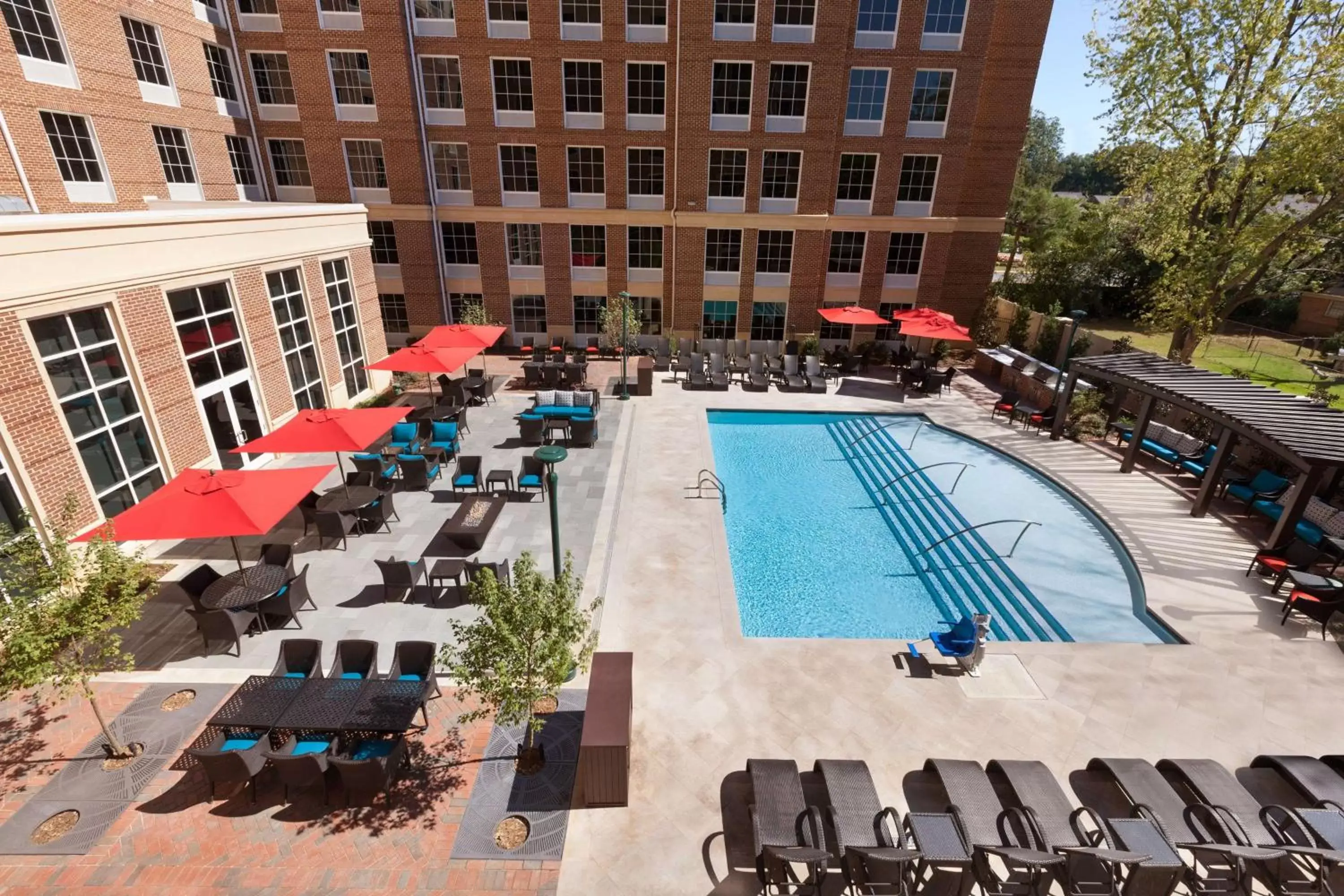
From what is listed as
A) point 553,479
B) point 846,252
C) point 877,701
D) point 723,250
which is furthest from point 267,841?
point 846,252

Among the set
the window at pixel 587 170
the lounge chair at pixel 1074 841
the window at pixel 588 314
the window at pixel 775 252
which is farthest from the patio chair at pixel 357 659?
the window at pixel 775 252

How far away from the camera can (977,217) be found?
2666 centimetres

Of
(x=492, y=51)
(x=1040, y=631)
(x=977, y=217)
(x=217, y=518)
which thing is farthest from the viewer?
(x=977, y=217)

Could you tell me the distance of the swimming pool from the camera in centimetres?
1152

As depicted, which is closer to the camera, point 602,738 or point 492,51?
point 602,738

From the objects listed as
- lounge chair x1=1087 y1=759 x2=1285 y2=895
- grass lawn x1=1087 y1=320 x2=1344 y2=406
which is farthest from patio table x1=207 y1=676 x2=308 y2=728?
grass lawn x1=1087 y1=320 x2=1344 y2=406

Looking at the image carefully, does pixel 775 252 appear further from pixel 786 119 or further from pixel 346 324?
pixel 346 324

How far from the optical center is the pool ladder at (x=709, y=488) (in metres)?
14.9

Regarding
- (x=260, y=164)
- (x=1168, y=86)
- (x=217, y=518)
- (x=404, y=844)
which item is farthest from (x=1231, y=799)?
(x=260, y=164)

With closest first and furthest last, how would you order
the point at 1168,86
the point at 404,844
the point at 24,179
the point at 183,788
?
the point at 404,844
the point at 183,788
the point at 24,179
the point at 1168,86

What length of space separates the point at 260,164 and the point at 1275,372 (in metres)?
46.7

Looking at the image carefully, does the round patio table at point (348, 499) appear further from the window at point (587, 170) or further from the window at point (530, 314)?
the window at point (587, 170)

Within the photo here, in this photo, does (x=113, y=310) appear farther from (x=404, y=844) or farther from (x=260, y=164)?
(x=260, y=164)

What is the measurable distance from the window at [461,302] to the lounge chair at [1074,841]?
2606 cm
